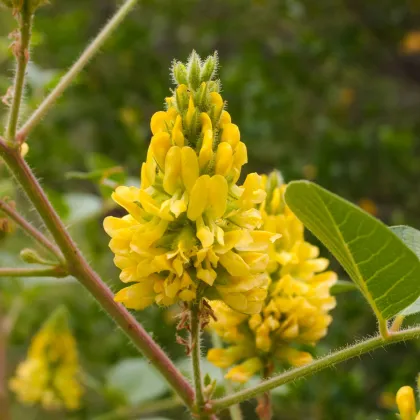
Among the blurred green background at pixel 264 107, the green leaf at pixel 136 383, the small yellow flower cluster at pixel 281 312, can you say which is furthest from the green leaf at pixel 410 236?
the blurred green background at pixel 264 107

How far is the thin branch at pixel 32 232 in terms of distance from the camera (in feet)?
1.94

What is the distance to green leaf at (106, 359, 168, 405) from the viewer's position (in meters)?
1.37

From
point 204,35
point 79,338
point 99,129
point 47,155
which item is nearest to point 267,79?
point 204,35

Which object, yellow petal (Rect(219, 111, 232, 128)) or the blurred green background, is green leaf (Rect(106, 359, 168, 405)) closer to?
the blurred green background

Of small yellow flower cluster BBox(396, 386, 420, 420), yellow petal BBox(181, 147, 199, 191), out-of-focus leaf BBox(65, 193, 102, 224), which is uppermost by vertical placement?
out-of-focus leaf BBox(65, 193, 102, 224)

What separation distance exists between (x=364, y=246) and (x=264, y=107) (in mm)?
1560

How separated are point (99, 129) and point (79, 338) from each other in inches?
26.4

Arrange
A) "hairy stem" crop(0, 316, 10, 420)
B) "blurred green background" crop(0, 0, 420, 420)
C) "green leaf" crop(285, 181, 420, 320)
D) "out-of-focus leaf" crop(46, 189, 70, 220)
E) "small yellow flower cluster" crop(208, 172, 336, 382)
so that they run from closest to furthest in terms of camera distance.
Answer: "green leaf" crop(285, 181, 420, 320) → "small yellow flower cluster" crop(208, 172, 336, 382) → "out-of-focus leaf" crop(46, 189, 70, 220) → "hairy stem" crop(0, 316, 10, 420) → "blurred green background" crop(0, 0, 420, 420)

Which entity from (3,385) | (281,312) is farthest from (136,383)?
(281,312)

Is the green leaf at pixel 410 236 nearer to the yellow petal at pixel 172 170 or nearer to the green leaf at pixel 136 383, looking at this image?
the yellow petal at pixel 172 170

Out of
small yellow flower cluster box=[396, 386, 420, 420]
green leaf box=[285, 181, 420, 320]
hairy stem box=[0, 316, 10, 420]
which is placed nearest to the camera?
green leaf box=[285, 181, 420, 320]

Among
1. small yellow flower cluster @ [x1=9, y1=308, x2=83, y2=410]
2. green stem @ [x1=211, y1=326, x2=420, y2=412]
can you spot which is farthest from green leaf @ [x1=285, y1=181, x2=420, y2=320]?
small yellow flower cluster @ [x1=9, y1=308, x2=83, y2=410]

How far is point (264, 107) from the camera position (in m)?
1.96

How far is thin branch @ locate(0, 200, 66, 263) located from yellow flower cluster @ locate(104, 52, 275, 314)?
0.12m
